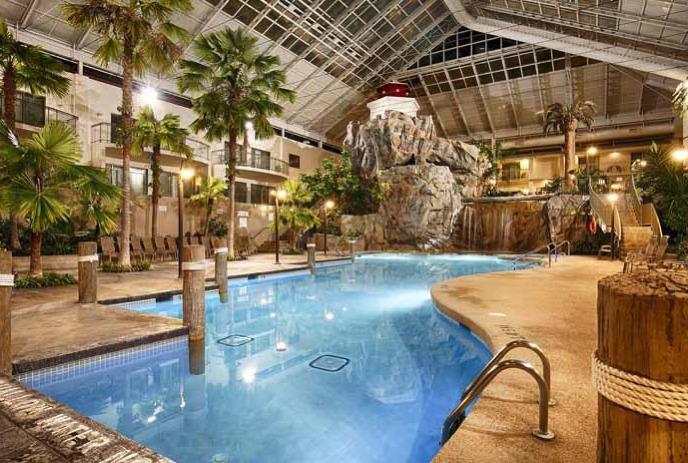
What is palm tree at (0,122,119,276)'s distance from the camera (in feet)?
22.5

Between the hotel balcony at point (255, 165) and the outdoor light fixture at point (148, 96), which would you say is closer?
the outdoor light fixture at point (148, 96)

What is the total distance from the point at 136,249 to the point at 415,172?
51.3ft

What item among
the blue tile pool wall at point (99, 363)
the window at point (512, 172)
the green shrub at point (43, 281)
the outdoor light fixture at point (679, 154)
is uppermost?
the window at point (512, 172)

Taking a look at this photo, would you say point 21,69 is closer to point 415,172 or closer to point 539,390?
point 539,390

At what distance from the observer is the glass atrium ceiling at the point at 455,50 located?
16594mm

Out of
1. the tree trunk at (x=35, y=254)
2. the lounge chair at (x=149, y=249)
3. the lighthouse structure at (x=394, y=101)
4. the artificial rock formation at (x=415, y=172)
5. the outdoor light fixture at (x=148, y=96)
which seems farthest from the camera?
the lighthouse structure at (x=394, y=101)

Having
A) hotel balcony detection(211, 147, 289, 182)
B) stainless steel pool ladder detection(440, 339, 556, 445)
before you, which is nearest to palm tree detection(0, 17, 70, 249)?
stainless steel pool ladder detection(440, 339, 556, 445)

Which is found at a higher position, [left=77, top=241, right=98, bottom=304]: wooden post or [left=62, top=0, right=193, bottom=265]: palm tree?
[left=62, top=0, right=193, bottom=265]: palm tree

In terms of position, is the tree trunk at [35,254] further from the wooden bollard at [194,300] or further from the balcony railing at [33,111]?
the balcony railing at [33,111]

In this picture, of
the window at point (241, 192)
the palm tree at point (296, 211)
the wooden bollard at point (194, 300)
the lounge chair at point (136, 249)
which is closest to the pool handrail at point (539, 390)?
the wooden bollard at point (194, 300)

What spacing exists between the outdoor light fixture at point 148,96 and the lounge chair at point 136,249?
28.3 ft

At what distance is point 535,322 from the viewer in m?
4.84

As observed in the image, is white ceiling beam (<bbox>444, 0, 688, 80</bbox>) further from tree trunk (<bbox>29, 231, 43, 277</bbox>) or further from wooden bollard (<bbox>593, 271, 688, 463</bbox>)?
tree trunk (<bbox>29, 231, 43, 277</bbox>)

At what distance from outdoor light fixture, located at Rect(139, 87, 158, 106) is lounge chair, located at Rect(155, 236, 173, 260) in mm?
8029
